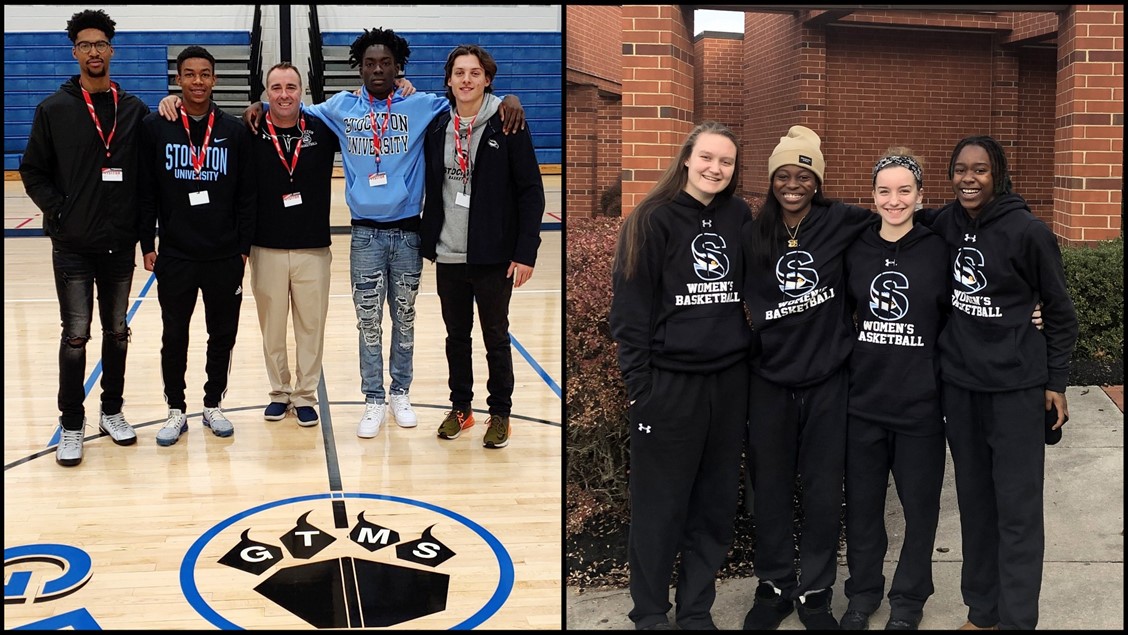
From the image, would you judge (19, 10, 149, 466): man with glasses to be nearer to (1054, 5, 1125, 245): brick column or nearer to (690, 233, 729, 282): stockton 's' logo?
(690, 233, 729, 282): stockton 's' logo

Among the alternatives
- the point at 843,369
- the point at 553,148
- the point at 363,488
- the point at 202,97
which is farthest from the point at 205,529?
the point at 553,148

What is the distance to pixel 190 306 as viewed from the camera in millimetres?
4758

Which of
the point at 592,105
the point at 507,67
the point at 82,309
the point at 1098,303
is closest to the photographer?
the point at 82,309

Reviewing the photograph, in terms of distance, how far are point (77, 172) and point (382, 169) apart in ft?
4.25

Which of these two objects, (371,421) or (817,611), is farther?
(371,421)

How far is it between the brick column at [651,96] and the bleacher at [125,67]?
1355 centimetres

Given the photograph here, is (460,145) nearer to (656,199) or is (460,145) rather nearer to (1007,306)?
(656,199)

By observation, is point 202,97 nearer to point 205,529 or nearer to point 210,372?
point 210,372

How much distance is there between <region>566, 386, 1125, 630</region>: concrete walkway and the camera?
3137mm

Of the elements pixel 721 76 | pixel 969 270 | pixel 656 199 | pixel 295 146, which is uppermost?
pixel 721 76

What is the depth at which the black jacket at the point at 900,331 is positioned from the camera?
2.95m

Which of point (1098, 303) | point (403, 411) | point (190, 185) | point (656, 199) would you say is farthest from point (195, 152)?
point (1098, 303)

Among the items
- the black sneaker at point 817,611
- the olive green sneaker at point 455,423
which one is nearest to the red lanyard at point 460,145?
the olive green sneaker at point 455,423

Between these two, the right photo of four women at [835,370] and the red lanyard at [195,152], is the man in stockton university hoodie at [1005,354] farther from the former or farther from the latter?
the red lanyard at [195,152]
